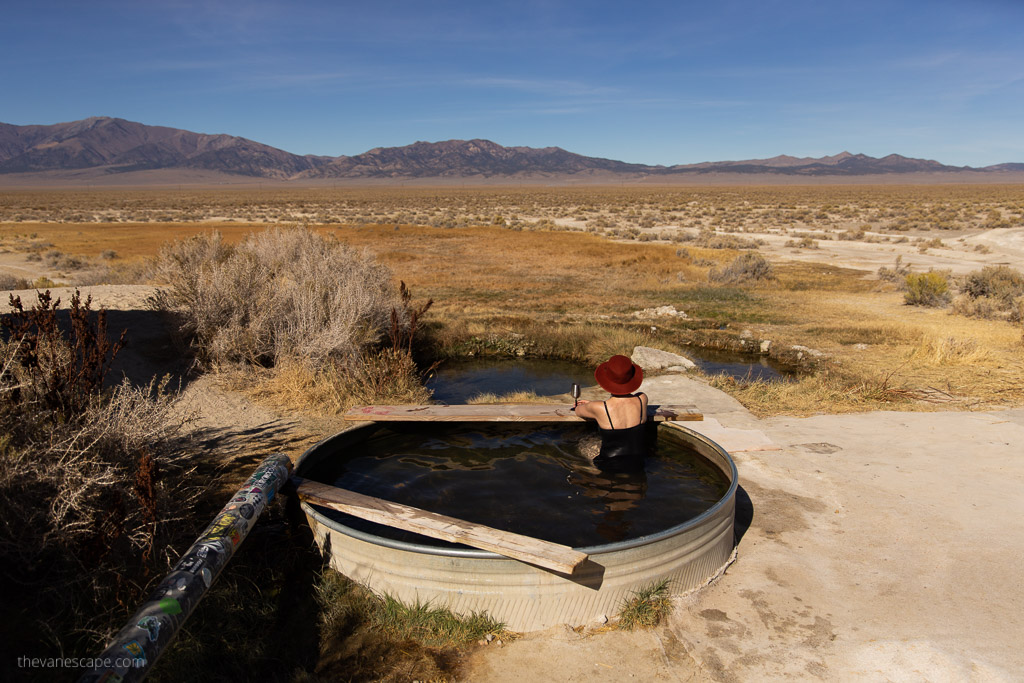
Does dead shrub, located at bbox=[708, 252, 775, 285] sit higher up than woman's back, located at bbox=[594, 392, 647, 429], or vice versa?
woman's back, located at bbox=[594, 392, 647, 429]

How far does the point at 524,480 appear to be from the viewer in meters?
5.54

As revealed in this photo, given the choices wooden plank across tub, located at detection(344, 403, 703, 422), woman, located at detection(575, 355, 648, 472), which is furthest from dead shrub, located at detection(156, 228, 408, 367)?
woman, located at detection(575, 355, 648, 472)

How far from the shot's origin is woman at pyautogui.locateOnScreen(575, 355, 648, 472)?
16.8 ft

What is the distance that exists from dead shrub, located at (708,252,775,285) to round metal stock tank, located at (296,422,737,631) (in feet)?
56.9

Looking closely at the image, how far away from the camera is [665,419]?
6.08m

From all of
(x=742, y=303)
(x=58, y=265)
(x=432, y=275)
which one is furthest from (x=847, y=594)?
(x=58, y=265)

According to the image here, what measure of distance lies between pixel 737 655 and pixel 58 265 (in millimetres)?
24129

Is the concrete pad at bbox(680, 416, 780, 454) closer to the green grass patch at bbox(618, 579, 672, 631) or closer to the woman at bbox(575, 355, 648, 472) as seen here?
the woman at bbox(575, 355, 648, 472)

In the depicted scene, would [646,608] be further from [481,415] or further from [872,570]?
[481,415]

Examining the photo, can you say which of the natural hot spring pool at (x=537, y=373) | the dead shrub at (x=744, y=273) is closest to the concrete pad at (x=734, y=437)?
the natural hot spring pool at (x=537, y=373)

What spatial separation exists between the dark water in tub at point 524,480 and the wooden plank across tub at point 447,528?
15.8 inches

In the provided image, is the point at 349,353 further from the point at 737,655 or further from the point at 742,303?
the point at 742,303

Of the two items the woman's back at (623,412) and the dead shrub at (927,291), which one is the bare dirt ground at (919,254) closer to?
the dead shrub at (927,291)

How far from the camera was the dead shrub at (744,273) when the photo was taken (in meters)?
20.0
